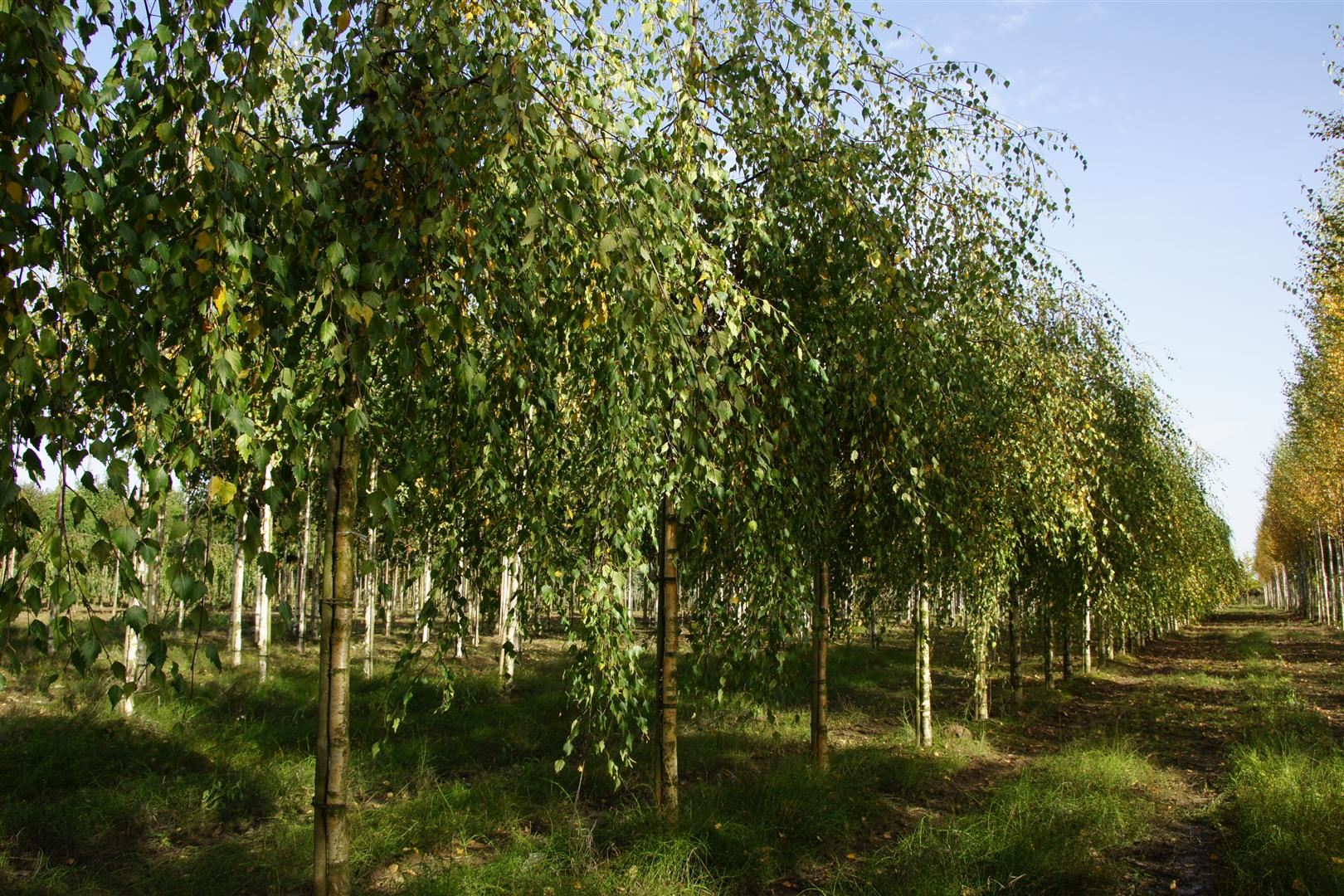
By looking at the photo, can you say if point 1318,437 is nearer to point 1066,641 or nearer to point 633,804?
point 1066,641

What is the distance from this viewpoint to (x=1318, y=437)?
18125 millimetres

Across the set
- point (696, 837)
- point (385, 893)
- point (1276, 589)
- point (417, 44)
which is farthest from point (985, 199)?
point (1276, 589)

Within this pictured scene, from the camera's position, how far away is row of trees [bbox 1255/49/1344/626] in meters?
11.9

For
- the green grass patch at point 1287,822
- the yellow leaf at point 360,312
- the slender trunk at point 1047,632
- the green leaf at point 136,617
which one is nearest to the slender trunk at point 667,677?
the green grass patch at point 1287,822

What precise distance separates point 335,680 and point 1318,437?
21.2 meters

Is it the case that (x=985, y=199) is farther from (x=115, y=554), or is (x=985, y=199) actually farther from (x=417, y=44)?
(x=115, y=554)

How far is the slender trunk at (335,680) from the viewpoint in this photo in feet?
9.68

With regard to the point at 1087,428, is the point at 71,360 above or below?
below

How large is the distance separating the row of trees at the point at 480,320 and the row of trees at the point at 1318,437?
8.62 metres

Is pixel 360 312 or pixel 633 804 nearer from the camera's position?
pixel 360 312

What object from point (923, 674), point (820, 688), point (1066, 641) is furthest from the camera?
point (1066, 641)

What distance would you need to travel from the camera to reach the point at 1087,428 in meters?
7.77

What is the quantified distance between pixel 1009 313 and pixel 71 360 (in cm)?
796

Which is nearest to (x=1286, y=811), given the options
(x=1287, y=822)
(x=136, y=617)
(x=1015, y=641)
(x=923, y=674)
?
(x=1287, y=822)
